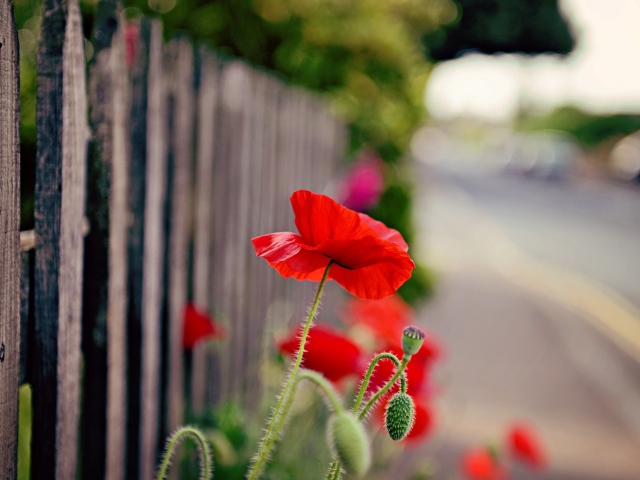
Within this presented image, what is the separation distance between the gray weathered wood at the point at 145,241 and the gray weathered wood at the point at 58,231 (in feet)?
0.99

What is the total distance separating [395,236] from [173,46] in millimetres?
1050

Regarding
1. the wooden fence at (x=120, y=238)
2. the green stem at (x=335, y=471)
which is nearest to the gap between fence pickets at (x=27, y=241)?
the wooden fence at (x=120, y=238)

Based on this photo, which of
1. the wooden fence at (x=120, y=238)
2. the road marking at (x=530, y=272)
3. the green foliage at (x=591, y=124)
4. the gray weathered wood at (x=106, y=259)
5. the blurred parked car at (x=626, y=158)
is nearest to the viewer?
the wooden fence at (x=120, y=238)

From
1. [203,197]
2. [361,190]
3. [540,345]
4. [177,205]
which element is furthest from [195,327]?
[540,345]

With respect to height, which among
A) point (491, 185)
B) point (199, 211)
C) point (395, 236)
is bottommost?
point (491, 185)

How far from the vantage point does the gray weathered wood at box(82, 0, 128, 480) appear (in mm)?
1198

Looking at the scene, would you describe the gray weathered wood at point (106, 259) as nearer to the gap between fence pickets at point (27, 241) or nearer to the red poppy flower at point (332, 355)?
the gap between fence pickets at point (27, 241)

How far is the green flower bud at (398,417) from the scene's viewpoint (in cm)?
71

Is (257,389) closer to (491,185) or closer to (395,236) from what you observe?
(395,236)

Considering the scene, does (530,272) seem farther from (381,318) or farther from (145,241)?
(145,241)

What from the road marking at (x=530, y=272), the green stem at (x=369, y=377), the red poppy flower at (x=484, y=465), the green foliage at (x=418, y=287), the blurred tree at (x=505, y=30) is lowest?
the road marking at (x=530, y=272)

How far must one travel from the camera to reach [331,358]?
4.53 feet

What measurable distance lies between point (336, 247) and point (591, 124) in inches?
1495

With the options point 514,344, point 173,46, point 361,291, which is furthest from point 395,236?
point 514,344
